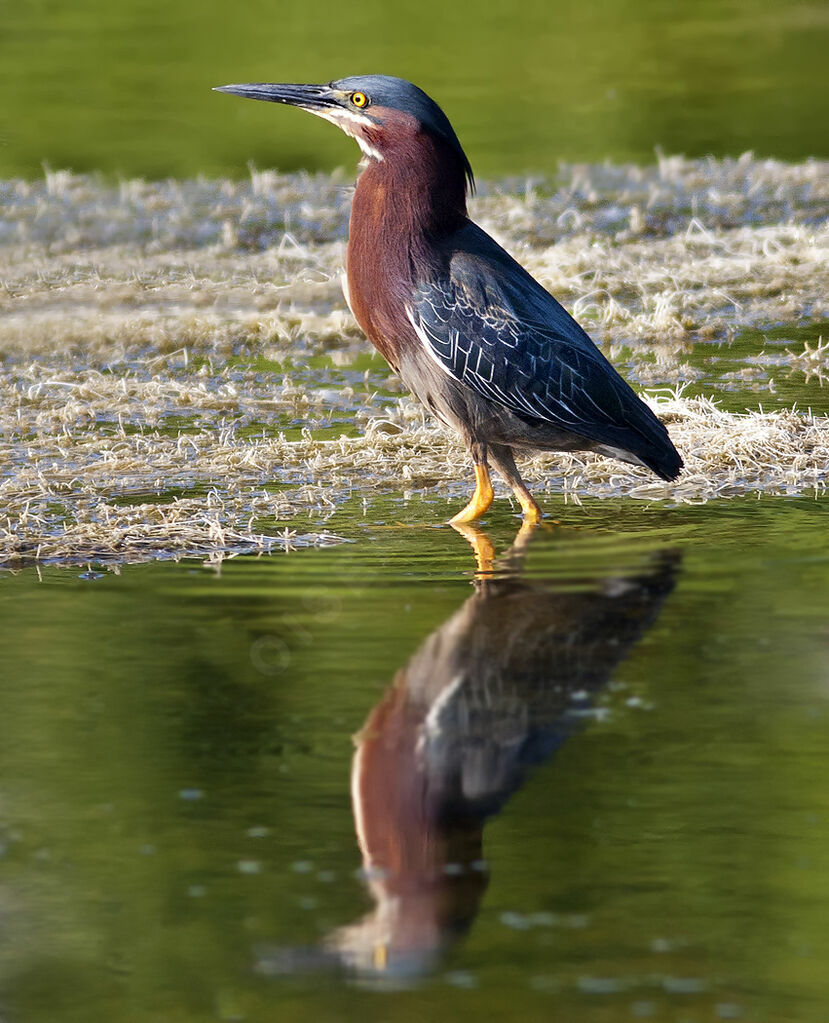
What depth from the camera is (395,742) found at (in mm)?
4902

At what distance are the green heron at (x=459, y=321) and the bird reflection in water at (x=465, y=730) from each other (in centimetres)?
54

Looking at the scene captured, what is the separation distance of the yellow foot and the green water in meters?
9.42

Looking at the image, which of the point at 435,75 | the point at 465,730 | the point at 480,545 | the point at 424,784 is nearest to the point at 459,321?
the point at 480,545

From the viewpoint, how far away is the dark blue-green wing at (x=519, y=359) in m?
7.00

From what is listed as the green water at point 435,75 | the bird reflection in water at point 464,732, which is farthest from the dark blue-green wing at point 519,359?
the green water at point 435,75

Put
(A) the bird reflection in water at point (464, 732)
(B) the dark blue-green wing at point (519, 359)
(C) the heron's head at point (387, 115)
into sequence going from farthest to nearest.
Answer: (C) the heron's head at point (387, 115) → (B) the dark blue-green wing at point (519, 359) → (A) the bird reflection in water at point (464, 732)

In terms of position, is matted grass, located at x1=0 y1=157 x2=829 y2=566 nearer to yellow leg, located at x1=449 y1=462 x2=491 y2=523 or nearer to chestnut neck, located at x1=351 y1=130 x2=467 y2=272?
yellow leg, located at x1=449 y1=462 x2=491 y2=523

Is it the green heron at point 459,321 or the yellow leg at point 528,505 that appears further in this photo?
the yellow leg at point 528,505

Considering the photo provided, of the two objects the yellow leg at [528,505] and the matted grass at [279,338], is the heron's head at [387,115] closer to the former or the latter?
the yellow leg at [528,505]

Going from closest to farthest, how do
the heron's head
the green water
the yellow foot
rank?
the yellow foot < the heron's head < the green water

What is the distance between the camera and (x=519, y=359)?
706 centimetres

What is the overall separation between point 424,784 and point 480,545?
7.77ft

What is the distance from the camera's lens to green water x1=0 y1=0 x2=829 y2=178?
17828 mm

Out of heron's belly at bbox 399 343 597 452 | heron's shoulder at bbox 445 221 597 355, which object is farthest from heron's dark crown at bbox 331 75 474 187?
heron's belly at bbox 399 343 597 452
